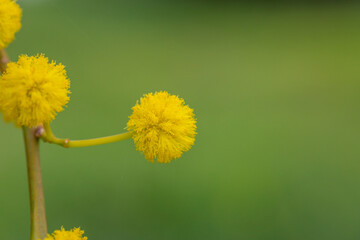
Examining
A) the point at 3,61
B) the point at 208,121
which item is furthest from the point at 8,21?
the point at 208,121

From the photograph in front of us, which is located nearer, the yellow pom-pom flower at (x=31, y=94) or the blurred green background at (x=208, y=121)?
the yellow pom-pom flower at (x=31, y=94)

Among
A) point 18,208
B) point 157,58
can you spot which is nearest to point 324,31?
point 157,58

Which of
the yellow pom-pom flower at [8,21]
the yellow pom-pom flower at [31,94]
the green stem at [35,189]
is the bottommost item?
the green stem at [35,189]

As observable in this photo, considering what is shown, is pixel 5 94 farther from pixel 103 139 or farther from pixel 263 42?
pixel 263 42

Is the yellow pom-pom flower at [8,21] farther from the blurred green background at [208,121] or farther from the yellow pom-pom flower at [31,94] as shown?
the blurred green background at [208,121]

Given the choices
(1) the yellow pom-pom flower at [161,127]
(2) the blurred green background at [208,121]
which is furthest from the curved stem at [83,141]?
(2) the blurred green background at [208,121]

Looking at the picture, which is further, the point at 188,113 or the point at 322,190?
the point at 322,190
